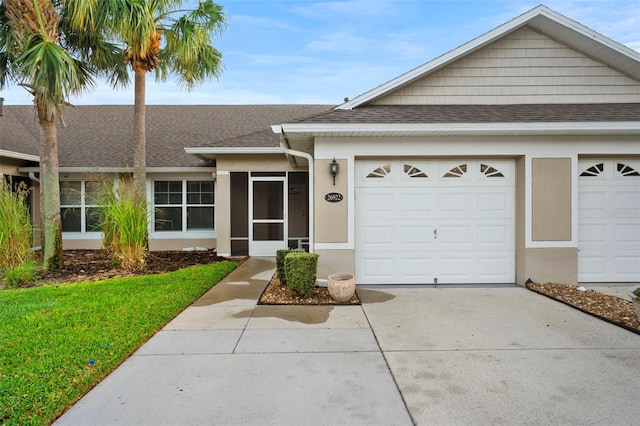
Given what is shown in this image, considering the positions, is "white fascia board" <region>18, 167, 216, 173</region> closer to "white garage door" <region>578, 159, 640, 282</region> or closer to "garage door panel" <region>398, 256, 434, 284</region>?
"garage door panel" <region>398, 256, 434, 284</region>

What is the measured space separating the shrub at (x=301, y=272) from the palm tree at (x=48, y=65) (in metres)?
6.27

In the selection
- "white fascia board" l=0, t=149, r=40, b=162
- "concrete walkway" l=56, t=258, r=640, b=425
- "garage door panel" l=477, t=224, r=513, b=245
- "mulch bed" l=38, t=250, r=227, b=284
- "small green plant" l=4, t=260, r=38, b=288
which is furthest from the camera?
"white fascia board" l=0, t=149, r=40, b=162

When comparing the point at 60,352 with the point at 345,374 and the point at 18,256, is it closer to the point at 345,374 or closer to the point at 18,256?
the point at 345,374

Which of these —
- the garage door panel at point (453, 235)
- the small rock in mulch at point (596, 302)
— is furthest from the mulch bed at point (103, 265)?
the small rock in mulch at point (596, 302)

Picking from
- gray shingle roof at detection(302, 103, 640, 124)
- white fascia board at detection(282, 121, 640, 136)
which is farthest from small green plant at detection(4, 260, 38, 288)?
gray shingle roof at detection(302, 103, 640, 124)

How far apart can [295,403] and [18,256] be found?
28.1ft

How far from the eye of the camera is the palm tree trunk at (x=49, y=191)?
9.26 metres

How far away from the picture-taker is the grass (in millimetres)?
3383

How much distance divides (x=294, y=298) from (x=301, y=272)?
1.68 feet

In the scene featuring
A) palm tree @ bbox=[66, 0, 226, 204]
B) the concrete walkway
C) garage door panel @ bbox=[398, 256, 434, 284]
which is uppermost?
palm tree @ bbox=[66, 0, 226, 204]

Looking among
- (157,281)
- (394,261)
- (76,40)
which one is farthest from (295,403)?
(76,40)

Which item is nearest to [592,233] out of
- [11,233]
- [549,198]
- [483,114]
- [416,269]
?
[549,198]

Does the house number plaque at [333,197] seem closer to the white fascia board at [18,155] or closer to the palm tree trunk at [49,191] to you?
the palm tree trunk at [49,191]

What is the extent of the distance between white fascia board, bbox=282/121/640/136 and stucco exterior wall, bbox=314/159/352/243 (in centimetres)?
69
